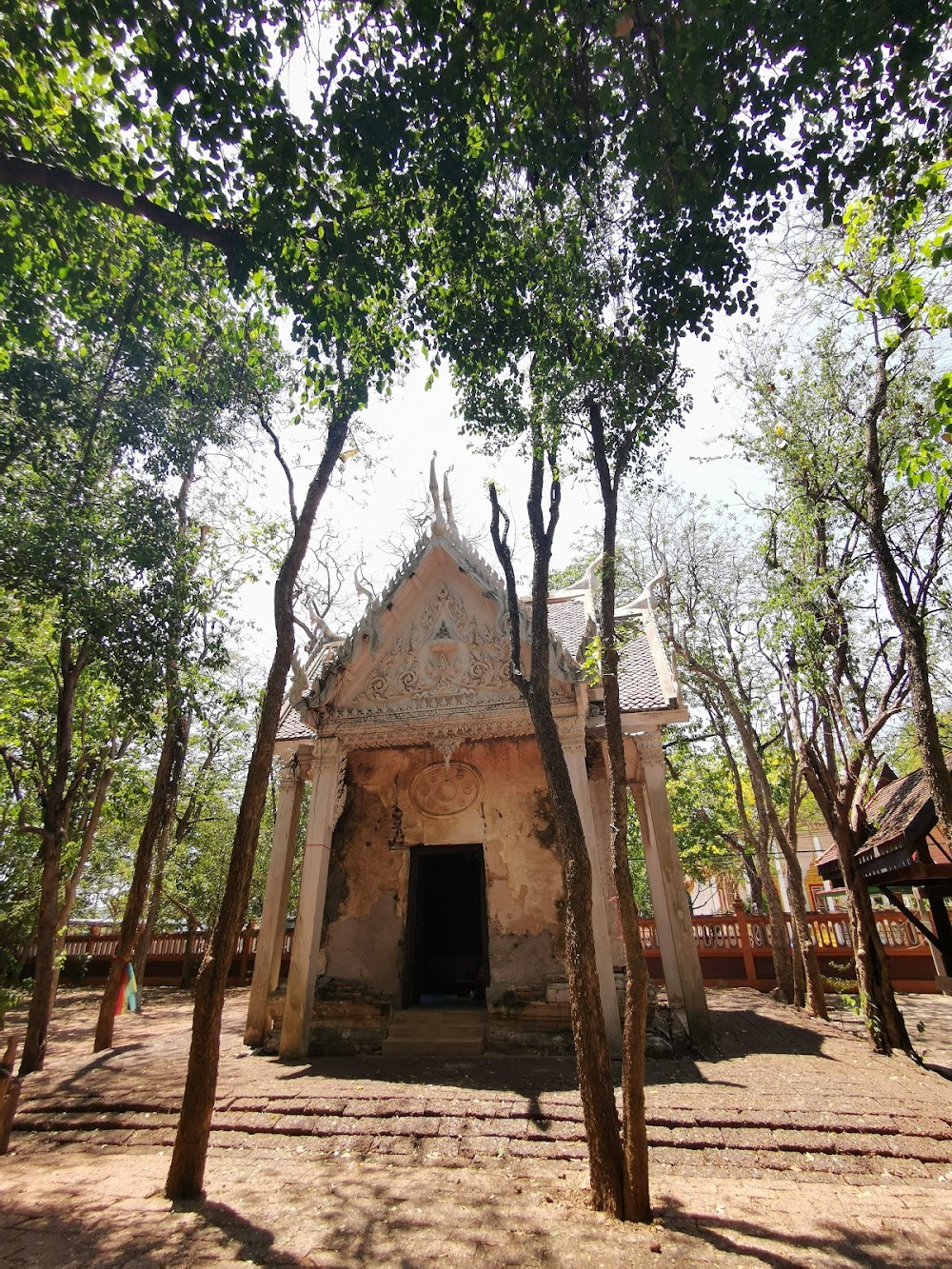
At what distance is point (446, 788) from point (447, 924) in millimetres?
4758

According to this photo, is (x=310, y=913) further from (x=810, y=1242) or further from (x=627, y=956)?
(x=810, y=1242)

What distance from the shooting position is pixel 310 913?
347 inches

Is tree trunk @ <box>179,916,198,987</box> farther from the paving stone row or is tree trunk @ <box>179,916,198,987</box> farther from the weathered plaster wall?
the paving stone row

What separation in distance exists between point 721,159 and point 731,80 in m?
0.47

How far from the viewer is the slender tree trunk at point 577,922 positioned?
169 inches

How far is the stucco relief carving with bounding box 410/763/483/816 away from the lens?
10688 millimetres

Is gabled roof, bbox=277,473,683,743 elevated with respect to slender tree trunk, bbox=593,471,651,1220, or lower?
elevated

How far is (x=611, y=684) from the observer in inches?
205

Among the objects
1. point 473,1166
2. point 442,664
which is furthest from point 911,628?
point 473,1166

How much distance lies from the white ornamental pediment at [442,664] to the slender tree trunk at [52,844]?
4.26 meters

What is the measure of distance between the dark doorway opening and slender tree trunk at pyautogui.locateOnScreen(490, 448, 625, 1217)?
6034 mm

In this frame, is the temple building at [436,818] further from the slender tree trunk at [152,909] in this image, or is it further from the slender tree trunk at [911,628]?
A: the slender tree trunk at [152,909]

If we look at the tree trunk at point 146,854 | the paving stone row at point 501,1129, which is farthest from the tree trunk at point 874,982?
the tree trunk at point 146,854

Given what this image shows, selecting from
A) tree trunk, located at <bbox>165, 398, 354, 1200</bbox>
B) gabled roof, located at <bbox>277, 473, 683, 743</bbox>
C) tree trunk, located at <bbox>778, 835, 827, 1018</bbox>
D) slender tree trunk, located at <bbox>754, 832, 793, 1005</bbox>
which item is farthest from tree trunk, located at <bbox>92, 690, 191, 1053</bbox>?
slender tree trunk, located at <bbox>754, 832, 793, 1005</bbox>
